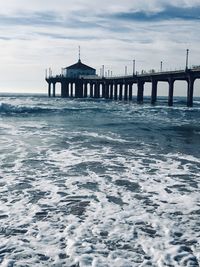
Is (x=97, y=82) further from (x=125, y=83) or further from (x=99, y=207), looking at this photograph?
(x=99, y=207)

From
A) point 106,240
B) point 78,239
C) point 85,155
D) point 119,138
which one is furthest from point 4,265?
point 119,138

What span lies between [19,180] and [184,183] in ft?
16.9

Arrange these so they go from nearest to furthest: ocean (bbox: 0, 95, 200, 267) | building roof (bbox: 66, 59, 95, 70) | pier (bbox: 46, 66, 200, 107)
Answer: ocean (bbox: 0, 95, 200, 267), pier (bbox: 46, 66, 200, 107), building roof (bbox: 66, 59, 95, 70)

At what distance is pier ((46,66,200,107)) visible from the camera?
175ft

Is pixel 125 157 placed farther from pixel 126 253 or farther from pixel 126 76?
pixel 126 76

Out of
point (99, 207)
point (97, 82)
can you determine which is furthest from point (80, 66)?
point (99, 207)

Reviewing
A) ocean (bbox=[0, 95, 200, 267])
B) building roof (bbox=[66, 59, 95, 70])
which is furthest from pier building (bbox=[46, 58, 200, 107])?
ocean (bbox=[0, 95, 200, 267])

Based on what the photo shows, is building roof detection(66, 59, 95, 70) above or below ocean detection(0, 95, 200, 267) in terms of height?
above

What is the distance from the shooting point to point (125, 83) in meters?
78.8

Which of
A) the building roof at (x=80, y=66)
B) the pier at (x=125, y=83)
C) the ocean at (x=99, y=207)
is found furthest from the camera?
the building roof at (x=80, y=66)

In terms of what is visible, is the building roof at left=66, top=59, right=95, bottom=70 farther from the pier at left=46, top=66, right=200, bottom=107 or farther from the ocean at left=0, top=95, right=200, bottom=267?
the ocean at left=0, top=95, right=200, bottom=267

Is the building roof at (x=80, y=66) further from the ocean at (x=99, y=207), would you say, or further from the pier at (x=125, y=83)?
the ocean at (x=99, y=207)

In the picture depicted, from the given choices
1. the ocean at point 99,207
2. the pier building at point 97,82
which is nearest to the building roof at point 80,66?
the pier building at point 97,82

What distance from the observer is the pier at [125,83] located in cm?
5338
